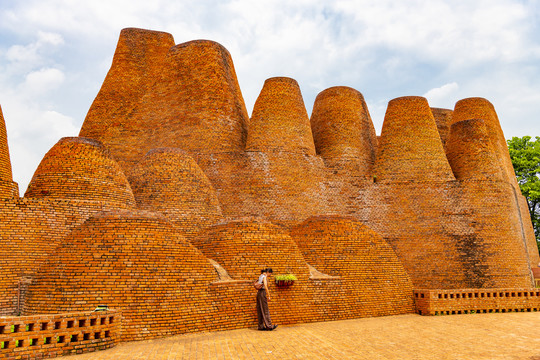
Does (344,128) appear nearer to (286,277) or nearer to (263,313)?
(286,277)

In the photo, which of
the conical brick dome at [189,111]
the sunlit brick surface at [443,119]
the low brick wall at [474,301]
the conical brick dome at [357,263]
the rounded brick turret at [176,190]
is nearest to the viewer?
the conical brick dome at [357,263]

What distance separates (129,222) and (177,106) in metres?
11.0

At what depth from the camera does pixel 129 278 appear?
7.77 m

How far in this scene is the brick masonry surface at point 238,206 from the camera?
8164 mm

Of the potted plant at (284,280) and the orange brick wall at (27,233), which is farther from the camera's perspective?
the potted plant at (284,280)

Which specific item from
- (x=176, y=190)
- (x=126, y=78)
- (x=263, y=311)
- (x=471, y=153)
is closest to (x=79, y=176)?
(x=176, y=190)

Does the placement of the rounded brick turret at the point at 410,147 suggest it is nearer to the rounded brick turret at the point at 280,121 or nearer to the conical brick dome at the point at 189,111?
the rounded brick turret at the point at 280,121

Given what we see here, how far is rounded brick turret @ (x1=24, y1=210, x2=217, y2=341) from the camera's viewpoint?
24.7 feet

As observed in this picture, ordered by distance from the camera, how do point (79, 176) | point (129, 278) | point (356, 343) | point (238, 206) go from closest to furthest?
point (356, 343) < point (129, 278) < point (79, 176) < point (238, 206)

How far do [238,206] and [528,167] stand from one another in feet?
79.3

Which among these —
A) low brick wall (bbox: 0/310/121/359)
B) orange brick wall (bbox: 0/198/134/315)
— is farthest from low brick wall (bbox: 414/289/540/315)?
orange brick wall (bbox: 0/198/134/315)

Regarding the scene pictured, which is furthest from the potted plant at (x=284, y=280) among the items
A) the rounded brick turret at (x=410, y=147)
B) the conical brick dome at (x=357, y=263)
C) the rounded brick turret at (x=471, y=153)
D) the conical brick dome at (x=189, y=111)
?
the rounded brick turret at (x=471, y=153)

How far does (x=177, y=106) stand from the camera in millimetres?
18562

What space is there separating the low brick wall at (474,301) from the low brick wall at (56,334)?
25.9 feet
